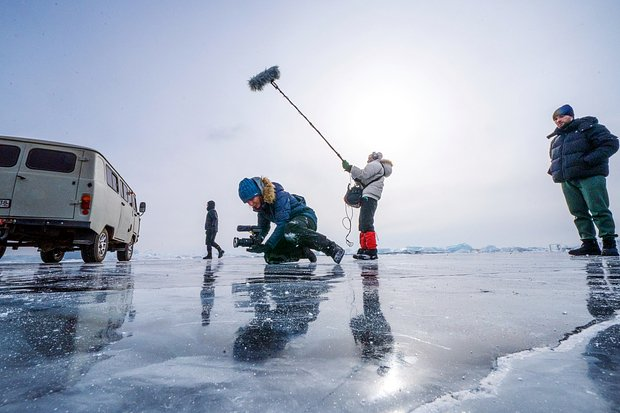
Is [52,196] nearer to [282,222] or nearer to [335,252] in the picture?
[282,222]

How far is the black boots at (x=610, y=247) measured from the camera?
16.8ft

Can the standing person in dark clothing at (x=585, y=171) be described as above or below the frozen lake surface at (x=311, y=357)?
above

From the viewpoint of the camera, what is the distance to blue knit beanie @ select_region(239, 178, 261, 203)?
4.57 m

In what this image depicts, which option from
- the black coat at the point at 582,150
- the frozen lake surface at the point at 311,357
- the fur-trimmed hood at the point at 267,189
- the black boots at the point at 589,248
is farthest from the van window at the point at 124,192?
the black boots at the point at 589,248

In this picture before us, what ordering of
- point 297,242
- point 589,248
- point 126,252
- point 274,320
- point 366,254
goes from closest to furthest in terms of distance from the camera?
point 274,320 → point 297,242 → point 589,248 → point 366,254 → point 126,252

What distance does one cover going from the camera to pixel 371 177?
6.02m

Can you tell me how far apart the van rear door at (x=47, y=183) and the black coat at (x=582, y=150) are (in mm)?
8078

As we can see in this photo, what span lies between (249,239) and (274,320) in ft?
12.2

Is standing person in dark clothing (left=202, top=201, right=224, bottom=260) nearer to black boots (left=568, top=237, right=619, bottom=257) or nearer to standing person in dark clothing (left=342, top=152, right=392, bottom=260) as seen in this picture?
standing person in dark clothing (left=342, top=152, right=392, bottom=260)

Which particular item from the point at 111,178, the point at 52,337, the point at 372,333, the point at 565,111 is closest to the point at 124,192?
the point at 111,178

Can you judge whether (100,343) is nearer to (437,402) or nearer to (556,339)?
(437,402)

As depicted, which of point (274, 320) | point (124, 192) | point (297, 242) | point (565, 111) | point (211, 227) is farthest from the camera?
point (211, 227)

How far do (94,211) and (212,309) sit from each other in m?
5.12

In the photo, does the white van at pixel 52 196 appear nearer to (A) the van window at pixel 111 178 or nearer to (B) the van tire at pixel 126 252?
(A) the van window at pixel 111 178
